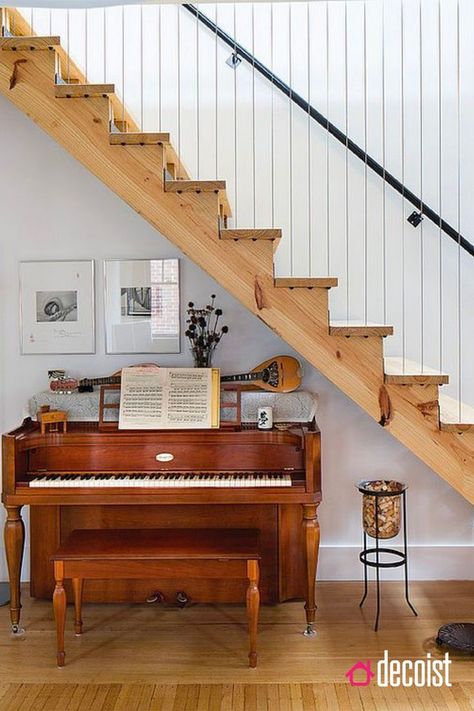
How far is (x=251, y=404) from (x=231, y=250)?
987mm

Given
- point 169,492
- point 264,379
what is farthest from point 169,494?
point 264,379

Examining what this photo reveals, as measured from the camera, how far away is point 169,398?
393 centimetres

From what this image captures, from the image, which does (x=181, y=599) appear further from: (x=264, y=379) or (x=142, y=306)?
(x=142, y=306)

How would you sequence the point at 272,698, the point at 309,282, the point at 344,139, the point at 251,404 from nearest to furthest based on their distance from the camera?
the point at 272,698 < the point at 309,282 < the point at 251,404 < the point at 344,139

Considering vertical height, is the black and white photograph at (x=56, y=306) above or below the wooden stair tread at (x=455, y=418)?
above

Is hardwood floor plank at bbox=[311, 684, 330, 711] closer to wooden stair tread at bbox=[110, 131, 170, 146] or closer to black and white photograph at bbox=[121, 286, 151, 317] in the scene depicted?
black and white photograph at bbox=[121, 286, 151, 317]

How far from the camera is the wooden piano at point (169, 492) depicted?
3572 millimetres

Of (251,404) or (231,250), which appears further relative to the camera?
(251,404)

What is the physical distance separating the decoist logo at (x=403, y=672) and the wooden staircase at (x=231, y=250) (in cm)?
75

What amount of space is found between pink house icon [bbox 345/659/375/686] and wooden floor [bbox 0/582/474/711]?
1.2 inches

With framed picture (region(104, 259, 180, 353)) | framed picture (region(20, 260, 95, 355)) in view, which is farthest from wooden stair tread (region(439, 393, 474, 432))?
framed picture (region(20, 260, 95, 355))

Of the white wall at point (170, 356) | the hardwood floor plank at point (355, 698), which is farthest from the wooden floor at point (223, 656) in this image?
the white wall at point (170, 356)

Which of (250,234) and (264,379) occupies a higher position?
(250,234)

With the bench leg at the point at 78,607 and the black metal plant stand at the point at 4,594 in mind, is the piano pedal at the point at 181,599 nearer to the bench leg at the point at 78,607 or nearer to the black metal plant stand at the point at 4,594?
the bench leg at the point at 78,607
